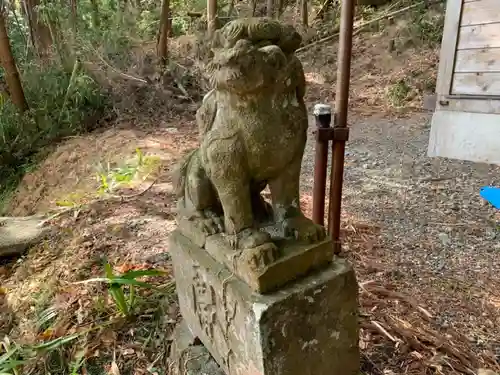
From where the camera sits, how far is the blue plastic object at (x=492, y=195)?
10.0 feet

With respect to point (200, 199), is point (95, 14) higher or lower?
higher

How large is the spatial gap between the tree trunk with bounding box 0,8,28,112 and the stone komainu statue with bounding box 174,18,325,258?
4.58 meters

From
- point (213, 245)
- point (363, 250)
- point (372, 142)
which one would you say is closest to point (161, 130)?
point (372, 142)

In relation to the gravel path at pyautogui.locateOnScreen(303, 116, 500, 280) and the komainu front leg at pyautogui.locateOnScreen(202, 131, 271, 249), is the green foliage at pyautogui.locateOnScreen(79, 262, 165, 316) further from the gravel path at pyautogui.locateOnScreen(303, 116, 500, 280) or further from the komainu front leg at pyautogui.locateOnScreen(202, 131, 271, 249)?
the gravel path at pyautogui.locateOnScreen(303, 116, 500, 280)

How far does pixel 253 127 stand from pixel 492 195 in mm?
2671

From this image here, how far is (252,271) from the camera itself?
1.17 m

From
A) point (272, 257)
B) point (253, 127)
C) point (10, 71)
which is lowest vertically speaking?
point (272, 257)

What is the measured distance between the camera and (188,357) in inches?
64.6

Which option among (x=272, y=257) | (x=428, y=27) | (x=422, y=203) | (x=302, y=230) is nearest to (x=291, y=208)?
(x=302, y=230)

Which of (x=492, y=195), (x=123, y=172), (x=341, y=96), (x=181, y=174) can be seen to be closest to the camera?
(x=181, y=174)

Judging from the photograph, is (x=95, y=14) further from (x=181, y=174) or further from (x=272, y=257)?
(x=272, y=257)

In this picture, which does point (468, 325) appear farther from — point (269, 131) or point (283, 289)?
point (269, 131)

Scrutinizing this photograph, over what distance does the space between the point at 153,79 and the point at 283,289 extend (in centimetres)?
557

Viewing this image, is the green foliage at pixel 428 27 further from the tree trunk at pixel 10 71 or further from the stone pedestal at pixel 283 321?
the stone pedestal at pixel 283 321
